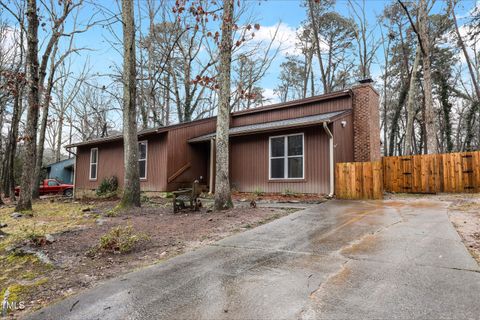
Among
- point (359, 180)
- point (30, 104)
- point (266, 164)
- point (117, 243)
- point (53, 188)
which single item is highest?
point (30, 104)

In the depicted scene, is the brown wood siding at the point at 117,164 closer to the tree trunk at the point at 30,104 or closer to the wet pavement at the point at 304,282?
the tree trunk at the point at 30,104

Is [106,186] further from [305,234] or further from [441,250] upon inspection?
[441,250]

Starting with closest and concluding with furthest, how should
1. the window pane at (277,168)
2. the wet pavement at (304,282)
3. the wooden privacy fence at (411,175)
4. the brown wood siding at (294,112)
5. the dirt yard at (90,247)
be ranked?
the wet pavement at (304,282) < the dirt yard at (90,247) < the wooden privacy fence at (411,175) < the window pane at (277,168) < the brown wood siding at (294,112)

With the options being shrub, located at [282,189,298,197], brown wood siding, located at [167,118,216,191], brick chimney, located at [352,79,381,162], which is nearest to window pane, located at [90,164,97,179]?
brown wood siding, located at [167,118,216,191]

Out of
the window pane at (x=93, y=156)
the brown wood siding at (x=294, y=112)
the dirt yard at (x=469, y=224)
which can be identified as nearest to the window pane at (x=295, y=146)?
the brown wood siding at (x=294, y=112)

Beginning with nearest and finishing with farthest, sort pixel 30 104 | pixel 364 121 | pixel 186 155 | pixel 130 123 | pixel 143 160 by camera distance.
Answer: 1. pixel 130 123
2. pixel 30 104
3. pixel 364 121
4. pixel 186 155
5. pixel 143 160

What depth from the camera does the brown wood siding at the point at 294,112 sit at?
12680mm

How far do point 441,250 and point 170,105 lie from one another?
25.9 metres

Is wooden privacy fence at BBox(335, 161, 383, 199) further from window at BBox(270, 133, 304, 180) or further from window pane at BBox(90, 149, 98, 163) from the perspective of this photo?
window pane at BBox(90, 149, 98, 163)

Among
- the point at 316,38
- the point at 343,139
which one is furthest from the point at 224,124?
the point at 316,38

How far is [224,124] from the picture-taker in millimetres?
7949

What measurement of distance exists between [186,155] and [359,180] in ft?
24.6

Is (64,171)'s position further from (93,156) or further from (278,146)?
(278,146)

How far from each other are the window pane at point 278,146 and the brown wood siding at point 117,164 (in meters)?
4.75
